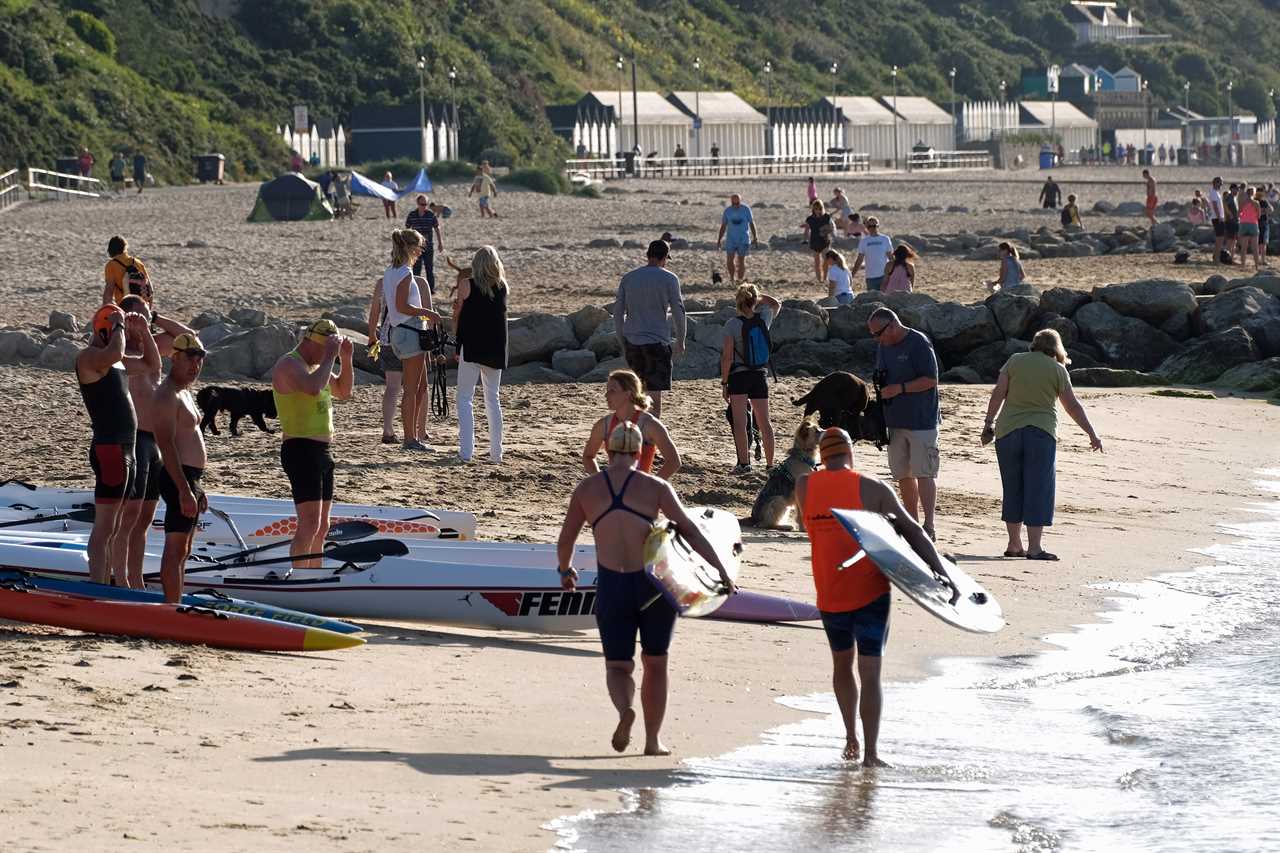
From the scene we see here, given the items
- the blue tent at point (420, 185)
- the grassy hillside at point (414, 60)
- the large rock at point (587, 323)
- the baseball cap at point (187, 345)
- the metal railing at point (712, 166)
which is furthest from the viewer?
the metal railing at point (712, 166)

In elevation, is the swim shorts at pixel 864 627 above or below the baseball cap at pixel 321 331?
below

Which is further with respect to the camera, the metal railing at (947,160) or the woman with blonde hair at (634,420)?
the metal railing at (947,160)

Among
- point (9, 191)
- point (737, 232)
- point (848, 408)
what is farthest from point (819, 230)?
point (9, 191)

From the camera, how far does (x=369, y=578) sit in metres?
10.2

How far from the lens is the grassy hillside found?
6544cm

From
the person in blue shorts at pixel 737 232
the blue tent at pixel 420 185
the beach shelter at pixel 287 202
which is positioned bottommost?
the person in blue shorts at pixel 737 232

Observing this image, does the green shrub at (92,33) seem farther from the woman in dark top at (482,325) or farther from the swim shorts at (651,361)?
the swim shorts at (651,361)

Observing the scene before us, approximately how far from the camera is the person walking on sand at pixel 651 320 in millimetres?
13703

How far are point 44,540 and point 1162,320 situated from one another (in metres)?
16.6

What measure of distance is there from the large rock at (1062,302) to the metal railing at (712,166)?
42.5m

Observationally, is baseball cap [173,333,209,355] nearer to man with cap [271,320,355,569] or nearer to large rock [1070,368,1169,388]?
man with cap [271,320,355,569]

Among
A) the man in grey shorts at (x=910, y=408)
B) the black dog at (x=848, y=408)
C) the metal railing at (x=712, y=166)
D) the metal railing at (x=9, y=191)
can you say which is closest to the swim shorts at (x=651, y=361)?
the black dog at (x=848, y=408)

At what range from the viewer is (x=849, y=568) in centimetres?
775

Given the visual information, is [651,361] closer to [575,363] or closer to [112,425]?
[112,425]
